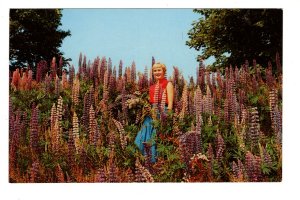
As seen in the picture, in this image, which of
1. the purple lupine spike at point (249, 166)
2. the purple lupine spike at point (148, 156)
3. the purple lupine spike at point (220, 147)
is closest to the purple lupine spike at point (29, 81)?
the purple lupine spike at point (148, 156)

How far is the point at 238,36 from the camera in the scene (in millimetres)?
10039

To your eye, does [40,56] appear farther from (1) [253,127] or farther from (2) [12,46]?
(1) [253,127]

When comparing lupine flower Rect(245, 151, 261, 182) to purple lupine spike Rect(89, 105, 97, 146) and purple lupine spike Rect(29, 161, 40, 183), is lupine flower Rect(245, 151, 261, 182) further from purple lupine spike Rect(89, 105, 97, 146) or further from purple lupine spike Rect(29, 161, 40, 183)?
purple lupine spike Rect(29, 161, 40, 183)

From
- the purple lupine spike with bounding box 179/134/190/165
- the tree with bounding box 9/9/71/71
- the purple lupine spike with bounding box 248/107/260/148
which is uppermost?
the tree with bounding box 9/9/71/71

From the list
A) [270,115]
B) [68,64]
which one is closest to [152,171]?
[270,115]

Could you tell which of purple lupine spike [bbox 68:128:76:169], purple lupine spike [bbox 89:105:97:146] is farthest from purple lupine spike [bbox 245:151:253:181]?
purple lupine spike [bbox 68:128:76:169]

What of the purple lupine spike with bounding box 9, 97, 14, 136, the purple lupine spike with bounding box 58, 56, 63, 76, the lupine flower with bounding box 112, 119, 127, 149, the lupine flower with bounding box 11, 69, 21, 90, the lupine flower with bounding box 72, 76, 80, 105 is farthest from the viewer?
the purple lupine spike with bounding box 58, 56, 63, 76

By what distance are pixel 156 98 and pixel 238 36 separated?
2.85 metres

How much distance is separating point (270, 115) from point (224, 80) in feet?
4.15

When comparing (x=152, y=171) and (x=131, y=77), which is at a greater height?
(x=131, y=77)

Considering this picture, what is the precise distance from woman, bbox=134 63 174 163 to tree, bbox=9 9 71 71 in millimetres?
1933

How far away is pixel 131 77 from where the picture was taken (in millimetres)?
9508

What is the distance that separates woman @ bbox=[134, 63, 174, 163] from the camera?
7.85 metres

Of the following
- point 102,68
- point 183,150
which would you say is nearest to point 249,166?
point 183,150
